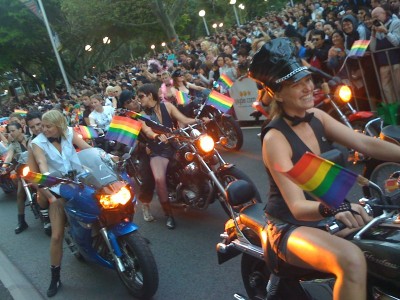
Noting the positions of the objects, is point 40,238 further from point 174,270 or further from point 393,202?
point 393,202

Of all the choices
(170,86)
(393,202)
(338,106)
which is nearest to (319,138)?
(393,202)

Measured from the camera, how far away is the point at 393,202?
2.38 meters

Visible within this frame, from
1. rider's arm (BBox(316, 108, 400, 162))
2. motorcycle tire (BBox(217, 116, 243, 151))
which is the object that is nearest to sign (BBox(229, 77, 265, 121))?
motorcycle tire (BBox(217, 116, 243, 151))

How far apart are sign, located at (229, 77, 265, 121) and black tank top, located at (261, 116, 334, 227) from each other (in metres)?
7.54

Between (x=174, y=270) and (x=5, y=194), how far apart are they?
795 centimetres

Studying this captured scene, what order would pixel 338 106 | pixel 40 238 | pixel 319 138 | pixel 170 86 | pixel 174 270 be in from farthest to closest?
pixel 170 86 < pixel 40 238 < pixel 338 106 < pixel 174 270 < pixel 319 138

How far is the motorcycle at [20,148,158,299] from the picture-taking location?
411cm

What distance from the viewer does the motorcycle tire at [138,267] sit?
4.03 meters

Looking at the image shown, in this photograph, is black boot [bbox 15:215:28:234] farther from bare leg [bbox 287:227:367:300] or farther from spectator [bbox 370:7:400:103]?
spectator [bbox 370:7:400:103]

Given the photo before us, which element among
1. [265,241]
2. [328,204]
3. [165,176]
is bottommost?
[165,176]

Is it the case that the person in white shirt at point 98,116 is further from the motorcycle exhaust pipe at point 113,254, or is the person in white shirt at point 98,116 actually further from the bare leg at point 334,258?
the bare leg at point 334,258

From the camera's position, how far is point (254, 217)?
119 inches

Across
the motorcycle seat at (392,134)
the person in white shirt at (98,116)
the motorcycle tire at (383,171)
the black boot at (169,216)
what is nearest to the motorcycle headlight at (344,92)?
the motorcycle tire at (383,171)

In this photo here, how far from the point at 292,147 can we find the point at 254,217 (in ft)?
2.42
